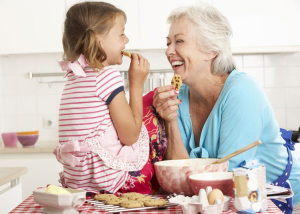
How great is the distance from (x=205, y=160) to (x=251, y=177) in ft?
A: 1.21

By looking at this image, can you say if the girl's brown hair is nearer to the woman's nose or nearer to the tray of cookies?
the woman's nose

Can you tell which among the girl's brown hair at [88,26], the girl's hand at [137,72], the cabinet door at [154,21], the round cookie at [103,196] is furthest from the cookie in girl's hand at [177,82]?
the cabinet door at [154,21]

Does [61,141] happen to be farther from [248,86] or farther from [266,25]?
[266,25]

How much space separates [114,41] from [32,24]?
200 cm

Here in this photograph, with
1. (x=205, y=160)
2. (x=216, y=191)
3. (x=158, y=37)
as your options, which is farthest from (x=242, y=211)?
(x=158, y=37)

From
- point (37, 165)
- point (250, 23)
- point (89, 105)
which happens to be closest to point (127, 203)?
point (89, 105)

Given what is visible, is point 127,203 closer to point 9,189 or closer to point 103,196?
point 103,196

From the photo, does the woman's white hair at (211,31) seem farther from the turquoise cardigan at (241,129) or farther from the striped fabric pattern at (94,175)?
the striped fabric pattern at (94,175)

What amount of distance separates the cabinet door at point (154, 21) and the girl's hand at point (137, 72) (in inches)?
67.8

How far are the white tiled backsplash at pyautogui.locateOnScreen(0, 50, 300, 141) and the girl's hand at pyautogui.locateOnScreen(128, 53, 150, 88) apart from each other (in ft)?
6.84

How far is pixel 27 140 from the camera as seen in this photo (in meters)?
3.32

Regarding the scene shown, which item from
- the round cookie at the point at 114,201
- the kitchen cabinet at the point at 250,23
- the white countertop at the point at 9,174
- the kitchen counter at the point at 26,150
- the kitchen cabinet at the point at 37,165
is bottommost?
the kitchen cabinet at the point at 37,165

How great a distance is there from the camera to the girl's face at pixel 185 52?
1800 mm

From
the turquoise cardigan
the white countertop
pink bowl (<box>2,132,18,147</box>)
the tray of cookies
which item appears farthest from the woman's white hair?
pink bowl (<box>2,132,18,147</box>)
